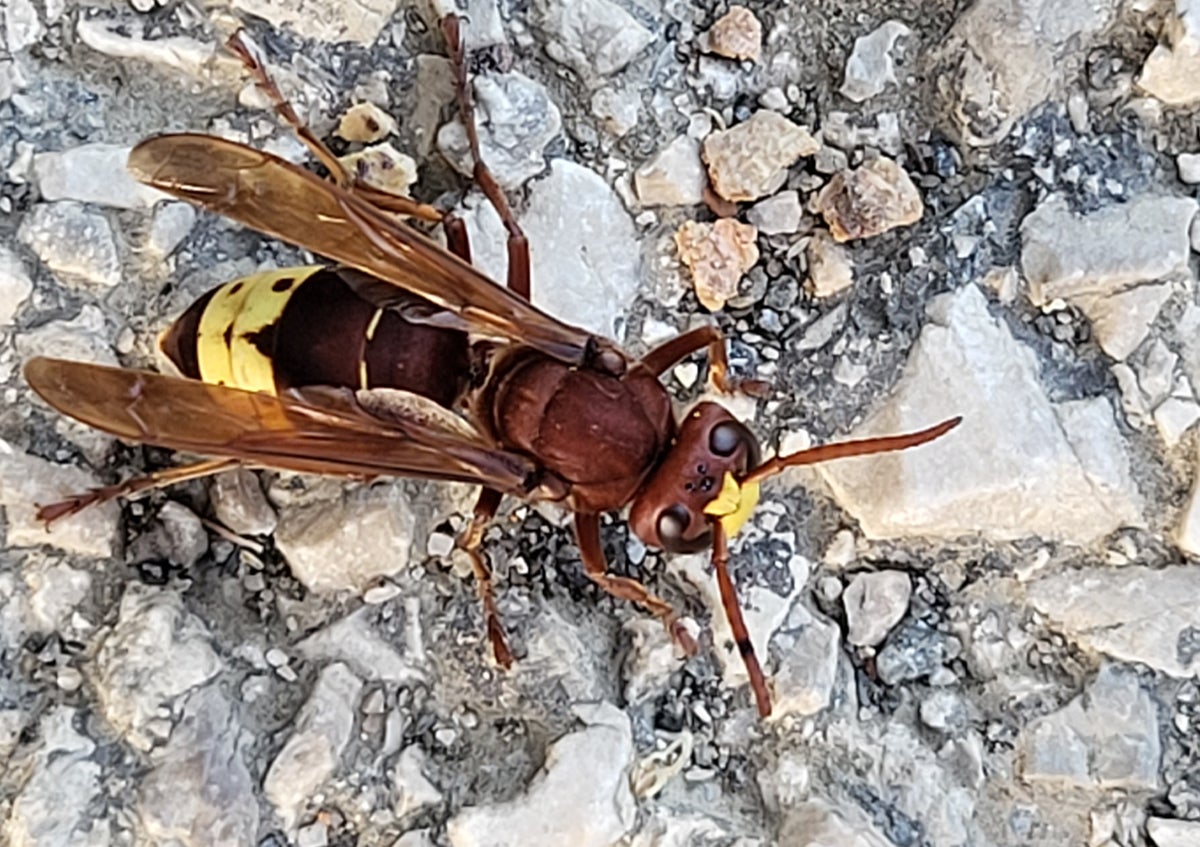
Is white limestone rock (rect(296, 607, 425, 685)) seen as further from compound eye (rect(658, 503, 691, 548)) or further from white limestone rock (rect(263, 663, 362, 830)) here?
compound eye (rect(658, 503, 691, 548))

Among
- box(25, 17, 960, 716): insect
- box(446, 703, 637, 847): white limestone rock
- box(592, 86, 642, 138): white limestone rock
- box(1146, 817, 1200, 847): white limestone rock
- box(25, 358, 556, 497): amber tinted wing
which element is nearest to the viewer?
box(25, 358, 556, 497): amber tinted wing

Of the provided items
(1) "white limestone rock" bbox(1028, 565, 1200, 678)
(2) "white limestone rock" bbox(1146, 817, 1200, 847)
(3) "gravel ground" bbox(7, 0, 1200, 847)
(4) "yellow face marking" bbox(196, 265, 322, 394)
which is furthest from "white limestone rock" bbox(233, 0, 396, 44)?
(2) "white limestone rock" bbox(1146, 817, 1200, 847)

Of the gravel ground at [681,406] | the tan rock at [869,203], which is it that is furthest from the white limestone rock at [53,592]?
the tan rock at [869,203]

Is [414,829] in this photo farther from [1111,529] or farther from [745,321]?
[1111,529]

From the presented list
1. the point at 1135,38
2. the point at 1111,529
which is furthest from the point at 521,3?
the point at 1111,529

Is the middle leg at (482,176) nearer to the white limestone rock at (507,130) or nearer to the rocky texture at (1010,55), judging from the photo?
the white limestone rock at (507,130)
